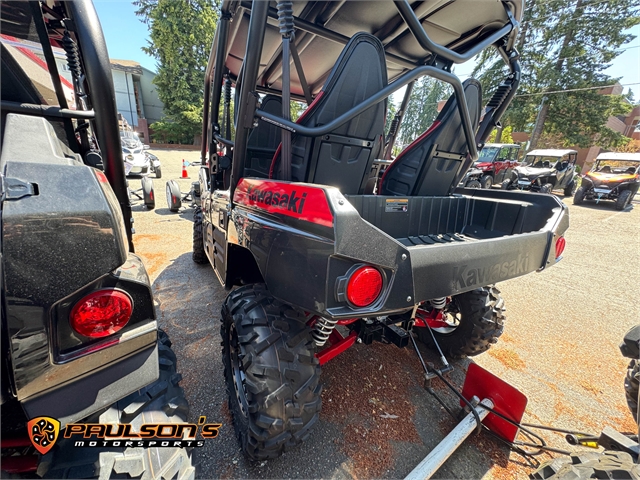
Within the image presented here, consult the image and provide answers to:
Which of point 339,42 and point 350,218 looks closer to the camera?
point 350,218

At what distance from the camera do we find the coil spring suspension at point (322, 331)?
59.7 inches

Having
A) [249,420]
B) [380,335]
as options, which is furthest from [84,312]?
[380,335]

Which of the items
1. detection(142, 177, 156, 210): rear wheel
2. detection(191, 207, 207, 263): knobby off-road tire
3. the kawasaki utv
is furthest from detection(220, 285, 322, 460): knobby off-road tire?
detection(142, 177, 156, 210): rear wheel

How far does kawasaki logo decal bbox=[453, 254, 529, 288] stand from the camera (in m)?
1.34

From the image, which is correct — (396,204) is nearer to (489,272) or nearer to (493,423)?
(489,272)

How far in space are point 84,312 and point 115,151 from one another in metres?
0.86

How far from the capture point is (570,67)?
18672 millimetres

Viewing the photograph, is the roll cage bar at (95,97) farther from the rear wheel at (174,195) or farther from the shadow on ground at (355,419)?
the rear wheel at (174,195)

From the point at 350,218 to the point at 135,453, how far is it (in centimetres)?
109

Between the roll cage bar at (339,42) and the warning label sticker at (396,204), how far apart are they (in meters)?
0.62

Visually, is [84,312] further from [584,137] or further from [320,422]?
[584,137]

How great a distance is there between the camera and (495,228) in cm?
238

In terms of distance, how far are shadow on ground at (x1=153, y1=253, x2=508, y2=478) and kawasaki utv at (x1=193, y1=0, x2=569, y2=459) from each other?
0.22 m

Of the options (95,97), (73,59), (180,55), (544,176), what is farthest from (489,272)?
(180,55)
